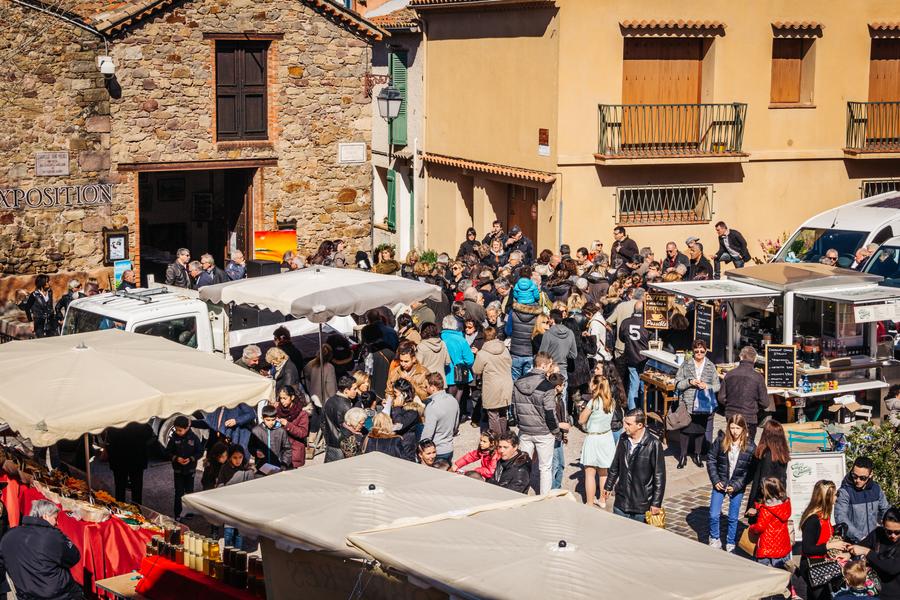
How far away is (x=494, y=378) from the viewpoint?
15.1 meters

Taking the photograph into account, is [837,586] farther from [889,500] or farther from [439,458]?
[439,458]

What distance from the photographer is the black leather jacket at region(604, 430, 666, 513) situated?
1160cm

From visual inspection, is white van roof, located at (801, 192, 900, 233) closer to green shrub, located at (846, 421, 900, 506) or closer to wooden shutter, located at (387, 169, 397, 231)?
green shrub, located at (846, 421, 900, 506)

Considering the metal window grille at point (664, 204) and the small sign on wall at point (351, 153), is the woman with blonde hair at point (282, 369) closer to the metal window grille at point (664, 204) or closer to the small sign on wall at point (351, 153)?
the small sign on wall at point (351, 153)

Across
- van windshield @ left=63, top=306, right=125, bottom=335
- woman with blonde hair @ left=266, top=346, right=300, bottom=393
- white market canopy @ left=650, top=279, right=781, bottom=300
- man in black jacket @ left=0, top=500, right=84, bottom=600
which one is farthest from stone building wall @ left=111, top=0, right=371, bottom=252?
man in black jacket @ left=0, top=500, right=84, bottom=600

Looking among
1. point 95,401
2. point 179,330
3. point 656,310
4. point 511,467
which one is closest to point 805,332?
point 656,310

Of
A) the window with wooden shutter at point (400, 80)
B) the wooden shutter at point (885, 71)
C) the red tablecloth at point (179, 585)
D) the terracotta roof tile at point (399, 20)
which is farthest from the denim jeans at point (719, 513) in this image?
the window with wooden shutter at point (400, 80)

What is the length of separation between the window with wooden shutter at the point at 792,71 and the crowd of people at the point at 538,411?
7124 millimetres

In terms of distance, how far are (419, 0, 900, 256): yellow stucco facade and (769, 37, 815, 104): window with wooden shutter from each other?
0.06m

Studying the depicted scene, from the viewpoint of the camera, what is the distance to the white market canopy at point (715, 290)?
52.7 feet

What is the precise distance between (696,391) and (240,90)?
41.7 ft

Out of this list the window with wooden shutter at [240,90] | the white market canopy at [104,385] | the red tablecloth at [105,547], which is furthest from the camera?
the window with wooden shutter at [240,90]

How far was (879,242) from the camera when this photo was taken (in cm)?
2059

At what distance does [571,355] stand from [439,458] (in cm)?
325
